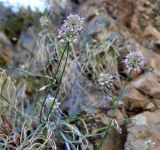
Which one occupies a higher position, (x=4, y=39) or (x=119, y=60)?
(x=4, y=39)

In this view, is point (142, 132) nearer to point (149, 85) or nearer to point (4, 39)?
point (149, 85)

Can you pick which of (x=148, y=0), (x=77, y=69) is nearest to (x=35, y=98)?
(x=77, y=69)

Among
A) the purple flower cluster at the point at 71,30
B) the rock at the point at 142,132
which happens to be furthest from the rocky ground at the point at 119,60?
the purple flower cluster at the point at 71,30

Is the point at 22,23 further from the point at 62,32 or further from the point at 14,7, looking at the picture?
the point at 62,32

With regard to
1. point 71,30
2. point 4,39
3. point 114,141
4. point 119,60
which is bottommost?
point 114,141

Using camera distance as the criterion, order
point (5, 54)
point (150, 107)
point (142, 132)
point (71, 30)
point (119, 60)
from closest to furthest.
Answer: point (71, 30), point (142, 132), point (150, 107), point (119, 60), point (5, 54)

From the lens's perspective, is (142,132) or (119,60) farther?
(119,60)

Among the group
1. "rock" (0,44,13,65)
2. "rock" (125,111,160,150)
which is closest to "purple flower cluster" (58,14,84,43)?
"rock" (125,111,160,150)

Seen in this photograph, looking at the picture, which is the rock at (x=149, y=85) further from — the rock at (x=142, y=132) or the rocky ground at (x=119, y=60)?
the rock at (x=142, y=132)

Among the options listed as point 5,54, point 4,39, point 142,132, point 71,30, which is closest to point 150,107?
point 142,132
